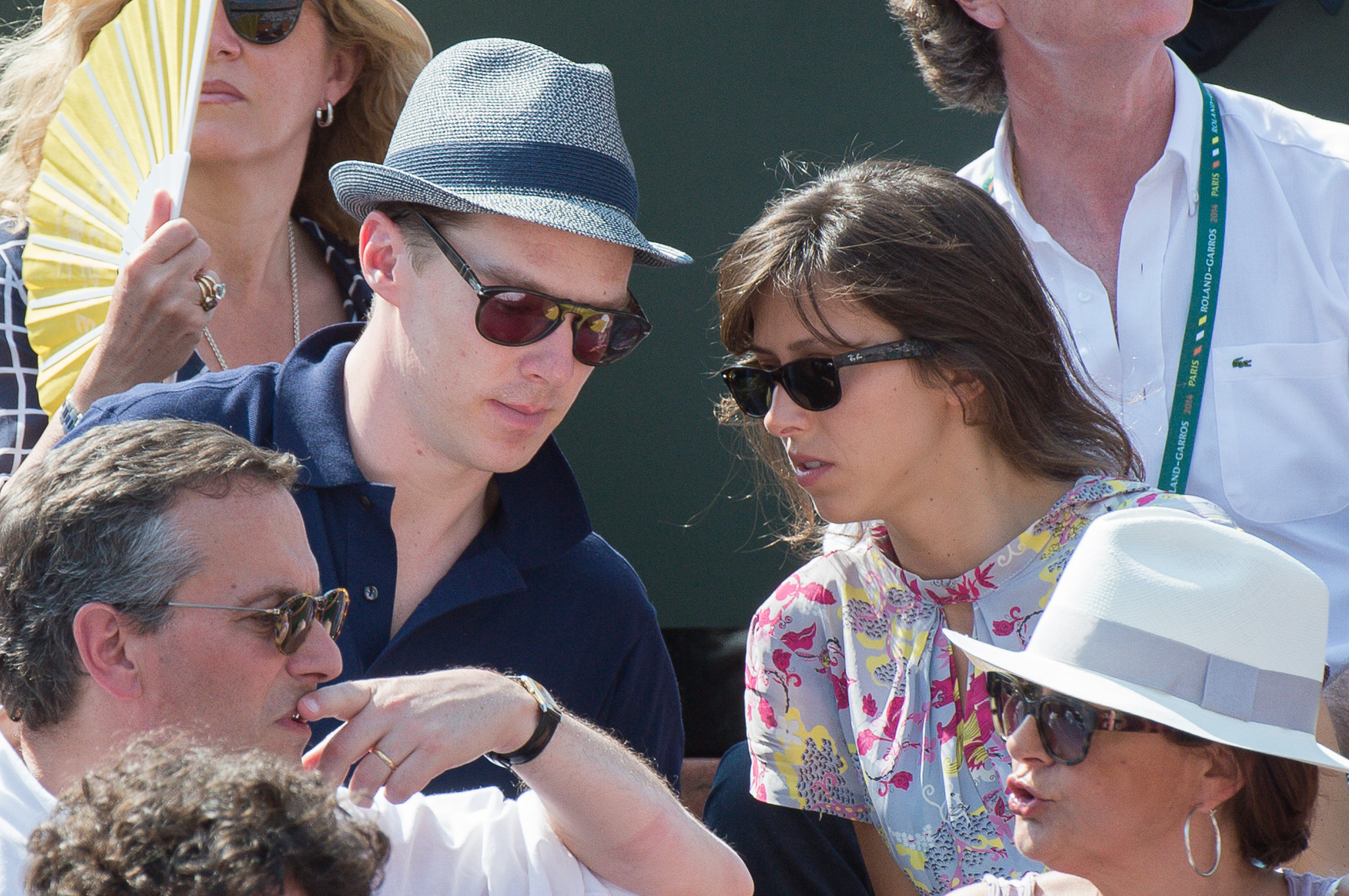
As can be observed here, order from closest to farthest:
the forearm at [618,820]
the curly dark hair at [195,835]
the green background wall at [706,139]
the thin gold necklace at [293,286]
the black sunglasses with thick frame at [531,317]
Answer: the curly dark hair at [195,835] → the forearm at [618,820] → the black sunglasses with thick frame at [531,317] → the thin gold necklace at [293,286] → the green background wall at [706,139]

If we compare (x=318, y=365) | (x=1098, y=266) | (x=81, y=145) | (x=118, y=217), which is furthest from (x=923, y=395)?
(x=81, y=145)

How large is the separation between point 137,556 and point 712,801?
1.30 m

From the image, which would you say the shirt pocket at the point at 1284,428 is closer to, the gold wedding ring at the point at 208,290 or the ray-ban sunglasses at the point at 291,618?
the ray-ban sunglasses at the point at 291,618

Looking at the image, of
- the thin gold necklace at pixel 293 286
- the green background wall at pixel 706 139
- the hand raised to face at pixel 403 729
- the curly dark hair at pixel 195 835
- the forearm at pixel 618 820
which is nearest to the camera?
the curly dark hair at pixel 195 835

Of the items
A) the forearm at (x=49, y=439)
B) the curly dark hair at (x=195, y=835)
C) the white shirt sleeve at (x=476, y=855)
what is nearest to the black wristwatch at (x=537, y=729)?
the white shirt sleeve at (x=476, y=855)

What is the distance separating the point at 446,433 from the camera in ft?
7.00

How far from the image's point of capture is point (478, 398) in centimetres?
212

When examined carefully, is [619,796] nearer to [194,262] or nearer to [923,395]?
[923,395]

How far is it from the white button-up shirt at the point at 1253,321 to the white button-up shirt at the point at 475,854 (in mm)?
1437

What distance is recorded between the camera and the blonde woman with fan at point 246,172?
2.39 meters

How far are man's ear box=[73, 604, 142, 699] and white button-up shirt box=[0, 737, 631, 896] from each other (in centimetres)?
29

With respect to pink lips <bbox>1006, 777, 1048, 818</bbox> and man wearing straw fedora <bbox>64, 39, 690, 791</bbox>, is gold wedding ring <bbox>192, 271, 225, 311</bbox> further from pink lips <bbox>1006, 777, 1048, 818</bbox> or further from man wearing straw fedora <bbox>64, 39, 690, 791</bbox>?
pink lips <bbox>1006, 777, 1048, 818</bbox>

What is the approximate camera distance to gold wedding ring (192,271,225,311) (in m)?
2.32

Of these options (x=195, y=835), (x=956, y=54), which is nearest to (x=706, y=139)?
(x=956, y=54)
